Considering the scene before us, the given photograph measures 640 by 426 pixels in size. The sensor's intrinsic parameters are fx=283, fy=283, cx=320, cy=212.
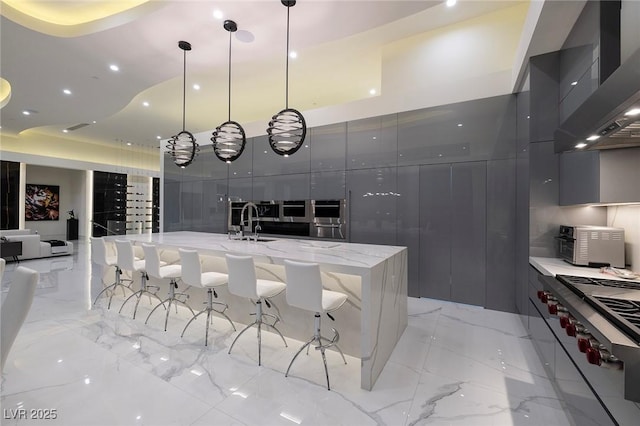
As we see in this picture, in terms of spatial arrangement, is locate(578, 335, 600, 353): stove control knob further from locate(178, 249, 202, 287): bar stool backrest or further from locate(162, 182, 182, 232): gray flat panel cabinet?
locate(162, 182, 182, 232): gray flat panel cabinet

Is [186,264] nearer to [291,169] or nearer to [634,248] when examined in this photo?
[291,169]

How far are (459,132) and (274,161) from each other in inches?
128

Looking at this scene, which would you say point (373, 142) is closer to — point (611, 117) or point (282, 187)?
point (282, 187)

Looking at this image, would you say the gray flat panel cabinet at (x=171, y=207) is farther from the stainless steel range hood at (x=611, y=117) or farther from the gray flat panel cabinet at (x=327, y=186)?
the stainless steel range hood at (x=611, y=117)

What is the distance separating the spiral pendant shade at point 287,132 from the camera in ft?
10.1

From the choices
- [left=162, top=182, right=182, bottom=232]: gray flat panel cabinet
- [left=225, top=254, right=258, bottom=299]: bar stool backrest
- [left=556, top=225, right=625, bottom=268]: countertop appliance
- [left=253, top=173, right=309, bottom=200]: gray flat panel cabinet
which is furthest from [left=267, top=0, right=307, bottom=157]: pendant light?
[left=162, top=182, right=182, bottom=232]: gray flat panel cabinet

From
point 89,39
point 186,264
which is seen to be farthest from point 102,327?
point 89,39

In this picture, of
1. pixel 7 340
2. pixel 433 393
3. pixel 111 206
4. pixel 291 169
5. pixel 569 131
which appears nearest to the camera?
pixel 7 340

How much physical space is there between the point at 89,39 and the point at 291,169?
317cm

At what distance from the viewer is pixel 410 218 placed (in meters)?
4.23

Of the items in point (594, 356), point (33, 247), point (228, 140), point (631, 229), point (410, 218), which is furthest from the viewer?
point (33, 247)

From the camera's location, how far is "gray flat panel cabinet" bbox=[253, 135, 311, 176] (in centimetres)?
516

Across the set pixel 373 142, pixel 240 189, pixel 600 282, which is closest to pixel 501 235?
pixel 600 282

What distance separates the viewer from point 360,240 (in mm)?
4629
